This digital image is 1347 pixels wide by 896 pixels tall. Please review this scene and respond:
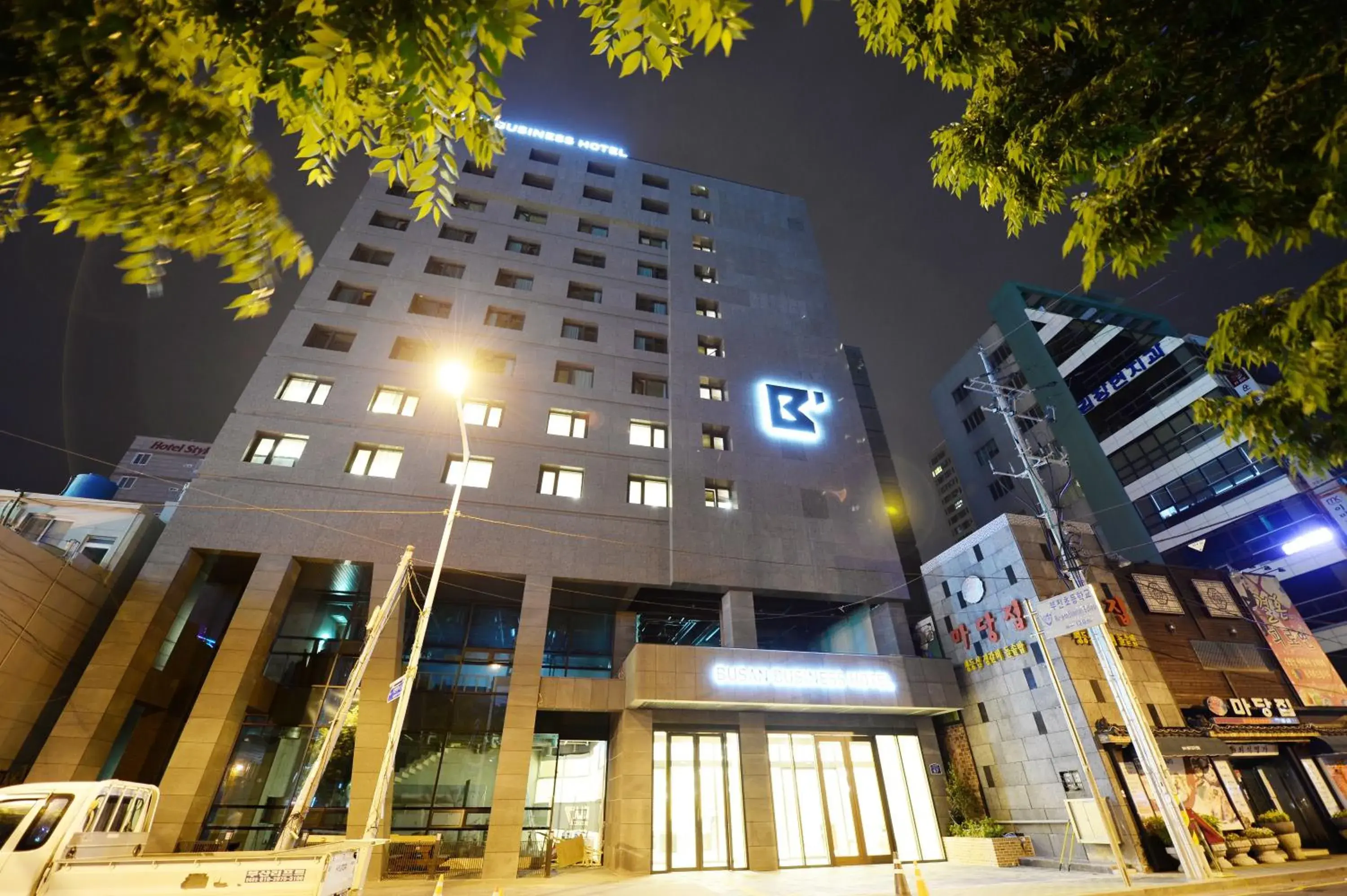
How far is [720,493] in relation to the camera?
2534 centimetres

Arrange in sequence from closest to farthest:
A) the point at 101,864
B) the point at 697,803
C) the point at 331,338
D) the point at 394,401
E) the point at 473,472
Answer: the point at 101,864 < the point at 697,803 < the point at 473,472 < the point at 394,401 < the point at 331,338

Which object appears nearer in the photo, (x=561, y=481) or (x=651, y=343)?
(x=561, y=481)

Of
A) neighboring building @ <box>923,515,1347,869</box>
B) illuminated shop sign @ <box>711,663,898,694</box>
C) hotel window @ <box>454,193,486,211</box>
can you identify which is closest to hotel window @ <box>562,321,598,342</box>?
hotel window @ <box>454,193,486,211</box>

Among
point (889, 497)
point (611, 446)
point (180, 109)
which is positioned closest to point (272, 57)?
point (180, 109)

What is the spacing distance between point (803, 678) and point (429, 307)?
2455 cm

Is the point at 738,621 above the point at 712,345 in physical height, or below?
below

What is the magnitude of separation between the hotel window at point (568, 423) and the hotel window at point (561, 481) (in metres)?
1.67

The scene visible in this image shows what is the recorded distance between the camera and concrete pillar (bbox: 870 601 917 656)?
73.5 feet

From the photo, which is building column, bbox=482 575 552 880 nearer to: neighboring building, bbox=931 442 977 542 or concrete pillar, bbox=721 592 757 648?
concrete pillar, bbox=721 592 757 648

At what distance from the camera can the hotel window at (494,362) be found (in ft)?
85.8

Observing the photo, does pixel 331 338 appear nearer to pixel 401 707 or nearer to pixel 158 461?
pixel 401 707

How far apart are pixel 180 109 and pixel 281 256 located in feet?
2.73

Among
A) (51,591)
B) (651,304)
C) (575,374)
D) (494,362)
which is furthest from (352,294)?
(51,591)

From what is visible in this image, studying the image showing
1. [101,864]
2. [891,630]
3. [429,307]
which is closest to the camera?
[101,864]
